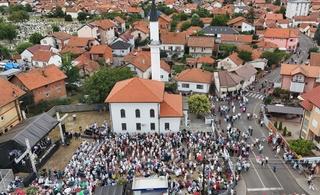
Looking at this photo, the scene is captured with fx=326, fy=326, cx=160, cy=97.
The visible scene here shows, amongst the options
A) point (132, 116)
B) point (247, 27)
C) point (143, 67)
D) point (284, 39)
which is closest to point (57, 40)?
point (143, 67)

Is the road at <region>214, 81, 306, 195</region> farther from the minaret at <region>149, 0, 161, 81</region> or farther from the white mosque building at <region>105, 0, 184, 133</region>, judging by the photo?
the minaret at <region>149, 0, 161, 81</region>

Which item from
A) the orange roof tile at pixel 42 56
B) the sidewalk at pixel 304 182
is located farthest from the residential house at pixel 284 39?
the sidewalk at pixel 304 182

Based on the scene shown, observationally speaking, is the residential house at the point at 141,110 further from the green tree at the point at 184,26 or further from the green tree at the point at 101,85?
the green tree at the point at 184,26

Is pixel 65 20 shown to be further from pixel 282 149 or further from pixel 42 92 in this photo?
pixel 282 149

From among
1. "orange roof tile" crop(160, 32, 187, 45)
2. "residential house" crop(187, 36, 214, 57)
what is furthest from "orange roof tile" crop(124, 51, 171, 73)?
"residential house" crop(187, 36, 214, 57)

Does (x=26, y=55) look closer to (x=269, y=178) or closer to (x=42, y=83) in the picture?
(x=42, y=83)

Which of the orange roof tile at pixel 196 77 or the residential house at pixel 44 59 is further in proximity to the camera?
the residential house at pixel 44 59

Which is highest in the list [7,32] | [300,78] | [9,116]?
[300,78]
